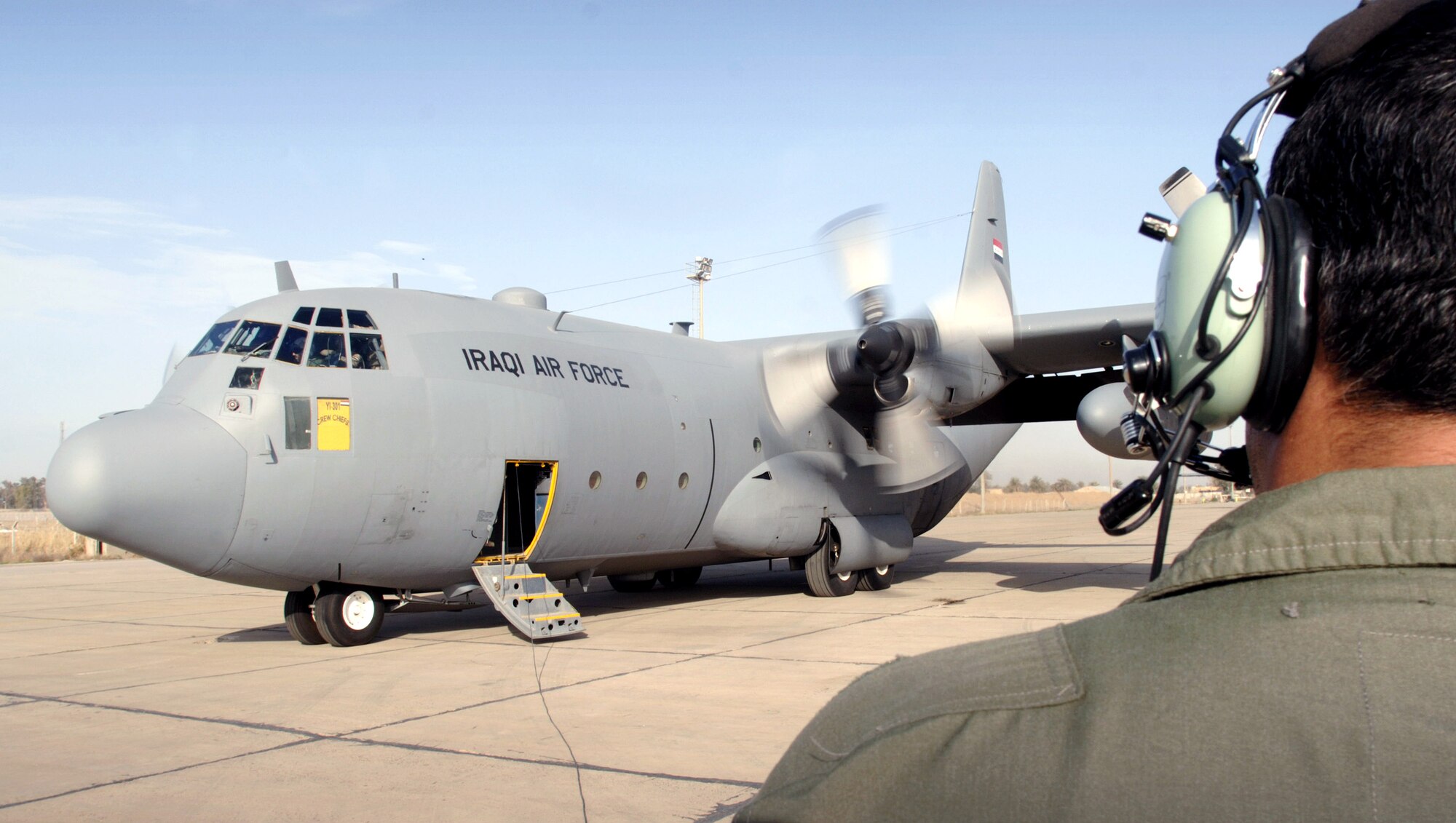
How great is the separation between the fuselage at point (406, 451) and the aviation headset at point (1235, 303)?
7.96 m

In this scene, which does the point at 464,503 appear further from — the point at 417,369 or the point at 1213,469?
the point at 1213,469

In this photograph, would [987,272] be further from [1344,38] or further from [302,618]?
[1344,38]

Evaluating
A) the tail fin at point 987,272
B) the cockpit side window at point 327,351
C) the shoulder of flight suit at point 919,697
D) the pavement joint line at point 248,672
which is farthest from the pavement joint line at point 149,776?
the tail fin at point 987,272

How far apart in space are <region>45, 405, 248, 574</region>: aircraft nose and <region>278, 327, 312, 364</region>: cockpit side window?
0.81 meters

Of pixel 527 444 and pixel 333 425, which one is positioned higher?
pixel 333 425

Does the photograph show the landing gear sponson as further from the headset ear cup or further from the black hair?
the black hair

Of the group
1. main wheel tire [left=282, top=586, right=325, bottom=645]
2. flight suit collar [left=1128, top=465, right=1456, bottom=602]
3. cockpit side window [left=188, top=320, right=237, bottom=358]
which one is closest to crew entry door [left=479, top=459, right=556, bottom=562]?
main wheel tire [left=282, top=586, right=325, bottom=645]

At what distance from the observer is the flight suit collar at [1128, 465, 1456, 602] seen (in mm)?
832

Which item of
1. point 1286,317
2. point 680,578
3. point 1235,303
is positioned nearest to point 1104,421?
point 680,578

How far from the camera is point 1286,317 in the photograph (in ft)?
3.48

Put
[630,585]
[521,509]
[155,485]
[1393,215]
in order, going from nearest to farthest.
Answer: [1393,215]
[155,485]
[521,509]
[630,585]

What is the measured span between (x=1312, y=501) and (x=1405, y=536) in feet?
0.23

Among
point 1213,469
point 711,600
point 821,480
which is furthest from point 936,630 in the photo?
point 1213,469

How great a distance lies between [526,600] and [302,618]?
2.03m
